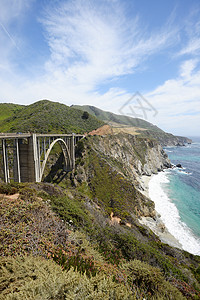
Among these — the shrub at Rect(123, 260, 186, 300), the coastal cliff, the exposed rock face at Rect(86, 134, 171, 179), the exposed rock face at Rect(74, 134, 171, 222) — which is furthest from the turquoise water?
the shrub at Rect(123, 260, 186, 300)

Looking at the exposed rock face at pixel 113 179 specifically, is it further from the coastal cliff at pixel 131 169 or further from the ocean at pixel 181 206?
the ocean at pixel 181 206

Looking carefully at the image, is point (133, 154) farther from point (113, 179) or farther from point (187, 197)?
point (113, 179)

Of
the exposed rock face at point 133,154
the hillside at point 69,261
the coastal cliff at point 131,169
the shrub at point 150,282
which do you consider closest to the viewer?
the hillside at point 69,261

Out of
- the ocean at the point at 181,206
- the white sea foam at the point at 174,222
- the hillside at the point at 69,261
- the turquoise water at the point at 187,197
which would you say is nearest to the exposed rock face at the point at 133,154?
the ocean at the point at 181,206

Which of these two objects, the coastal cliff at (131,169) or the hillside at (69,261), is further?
the coastal cliff at (131,169)

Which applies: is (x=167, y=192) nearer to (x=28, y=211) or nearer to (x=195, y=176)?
(x=195, y=176)

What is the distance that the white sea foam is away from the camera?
19675 millimetres

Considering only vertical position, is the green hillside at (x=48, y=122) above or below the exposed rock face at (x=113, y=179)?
above

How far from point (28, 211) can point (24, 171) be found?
38.9ft

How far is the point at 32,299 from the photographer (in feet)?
9.16

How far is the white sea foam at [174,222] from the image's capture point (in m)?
19.7

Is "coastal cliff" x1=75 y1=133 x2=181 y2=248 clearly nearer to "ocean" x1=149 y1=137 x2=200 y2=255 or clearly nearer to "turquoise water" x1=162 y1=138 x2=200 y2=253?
"ocean" x1=149 y1=137 x2=200 y2=255

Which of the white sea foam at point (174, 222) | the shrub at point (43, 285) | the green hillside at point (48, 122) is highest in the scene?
the green hillside at point (48, 122)

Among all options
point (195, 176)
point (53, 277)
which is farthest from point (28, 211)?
point (195, 176)
